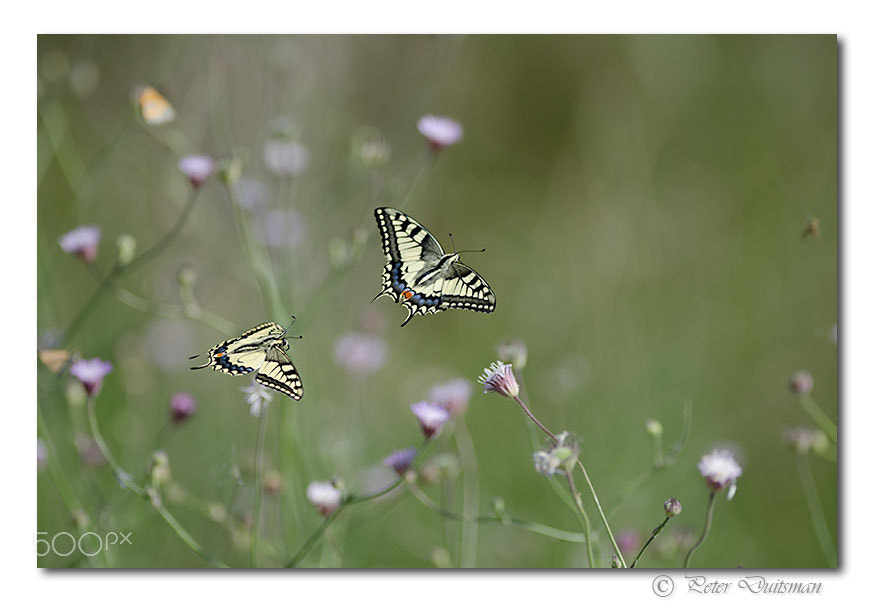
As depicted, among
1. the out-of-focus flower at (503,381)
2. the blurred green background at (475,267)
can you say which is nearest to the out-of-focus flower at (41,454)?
the blurred green background at (475,267)

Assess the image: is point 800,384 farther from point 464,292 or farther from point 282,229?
point 282,229

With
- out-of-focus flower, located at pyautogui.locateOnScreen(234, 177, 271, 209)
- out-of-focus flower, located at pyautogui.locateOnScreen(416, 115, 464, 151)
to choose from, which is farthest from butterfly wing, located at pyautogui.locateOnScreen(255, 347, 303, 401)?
out-of-focus flower, located at pyautogui.locateOnScreen(416, 115, 464, 151)

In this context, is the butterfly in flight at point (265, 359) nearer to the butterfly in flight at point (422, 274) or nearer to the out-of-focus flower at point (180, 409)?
the out-of-focus flower at point (180, 409)

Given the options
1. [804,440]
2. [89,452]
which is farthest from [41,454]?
[804,440]
